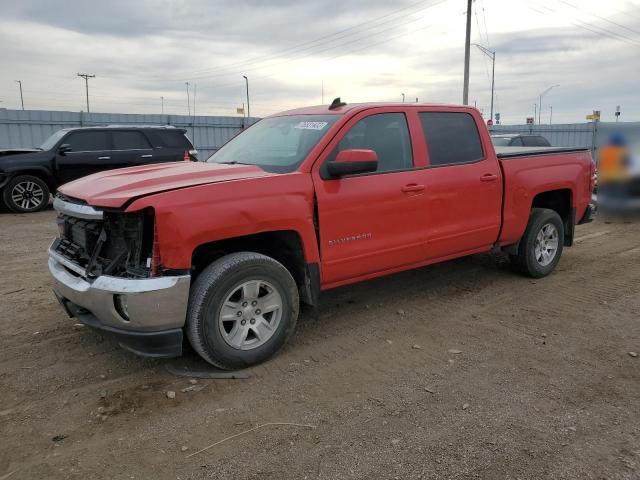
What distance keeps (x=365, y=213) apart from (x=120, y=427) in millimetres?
2344

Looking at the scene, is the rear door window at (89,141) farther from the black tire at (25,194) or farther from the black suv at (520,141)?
the black suv at (520,141)

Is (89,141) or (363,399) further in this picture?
(89,141)

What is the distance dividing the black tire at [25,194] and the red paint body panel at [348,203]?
8.40 meters

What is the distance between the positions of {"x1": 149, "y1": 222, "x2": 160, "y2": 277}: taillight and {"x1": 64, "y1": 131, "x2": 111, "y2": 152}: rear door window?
9774 millimetres

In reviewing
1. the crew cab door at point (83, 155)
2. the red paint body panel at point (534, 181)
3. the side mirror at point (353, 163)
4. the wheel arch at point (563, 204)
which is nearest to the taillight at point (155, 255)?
the side mirror at point (353, 163)

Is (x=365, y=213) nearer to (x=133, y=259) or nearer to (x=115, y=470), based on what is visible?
(x=133, y=259)

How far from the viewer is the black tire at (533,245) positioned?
19.4 feet

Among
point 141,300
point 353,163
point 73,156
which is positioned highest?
point 353,163

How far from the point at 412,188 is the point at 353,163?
32.4 inches

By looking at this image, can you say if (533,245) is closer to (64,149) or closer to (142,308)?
(142,308)

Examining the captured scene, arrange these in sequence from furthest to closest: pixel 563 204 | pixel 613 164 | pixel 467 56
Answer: pixel 467 56, pixel 613 164, pixel 563 204

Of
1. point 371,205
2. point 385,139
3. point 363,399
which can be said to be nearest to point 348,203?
point 371,205

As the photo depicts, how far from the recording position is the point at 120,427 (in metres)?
3.13

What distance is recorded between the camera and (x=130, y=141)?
12352mm
